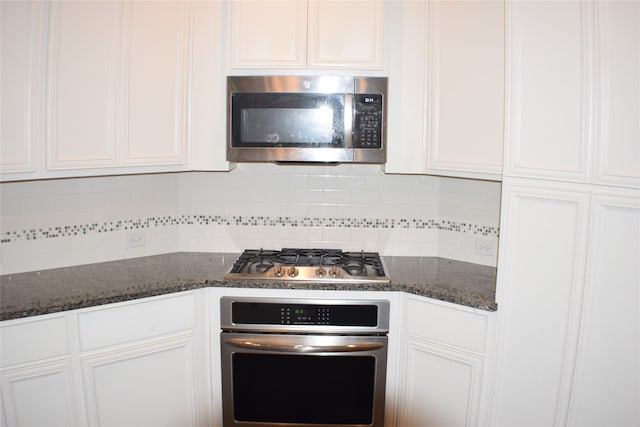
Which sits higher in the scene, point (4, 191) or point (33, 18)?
point (33, 18)

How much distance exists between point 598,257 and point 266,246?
64.9 inches

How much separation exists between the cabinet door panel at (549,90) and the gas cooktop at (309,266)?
2.76ft

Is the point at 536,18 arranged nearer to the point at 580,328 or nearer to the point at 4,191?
the point at 580,328

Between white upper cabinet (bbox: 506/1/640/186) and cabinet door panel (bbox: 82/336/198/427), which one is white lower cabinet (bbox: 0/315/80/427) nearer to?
cabinet door panel (bbox: 82/336/198/427)

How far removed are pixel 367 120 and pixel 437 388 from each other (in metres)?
1.20

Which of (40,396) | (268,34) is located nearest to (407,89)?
(268,34)

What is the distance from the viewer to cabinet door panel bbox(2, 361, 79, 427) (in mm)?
2166

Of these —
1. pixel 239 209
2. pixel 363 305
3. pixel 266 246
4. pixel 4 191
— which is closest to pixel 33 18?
pixel 4 191

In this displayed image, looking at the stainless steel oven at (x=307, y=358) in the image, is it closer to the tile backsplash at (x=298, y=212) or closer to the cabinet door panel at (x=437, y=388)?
the cabinet door panel at (x=437, y=388)

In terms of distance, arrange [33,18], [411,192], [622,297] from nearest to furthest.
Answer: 1. [622,297]
2. [33,18]
3. [411,192]

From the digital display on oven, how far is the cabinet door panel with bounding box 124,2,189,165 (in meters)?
0.74

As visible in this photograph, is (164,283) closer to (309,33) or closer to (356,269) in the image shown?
(356,269)

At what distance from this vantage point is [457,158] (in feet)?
8.26

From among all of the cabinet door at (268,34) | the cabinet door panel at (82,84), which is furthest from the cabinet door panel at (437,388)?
the cabinet door panel at (82,84)
